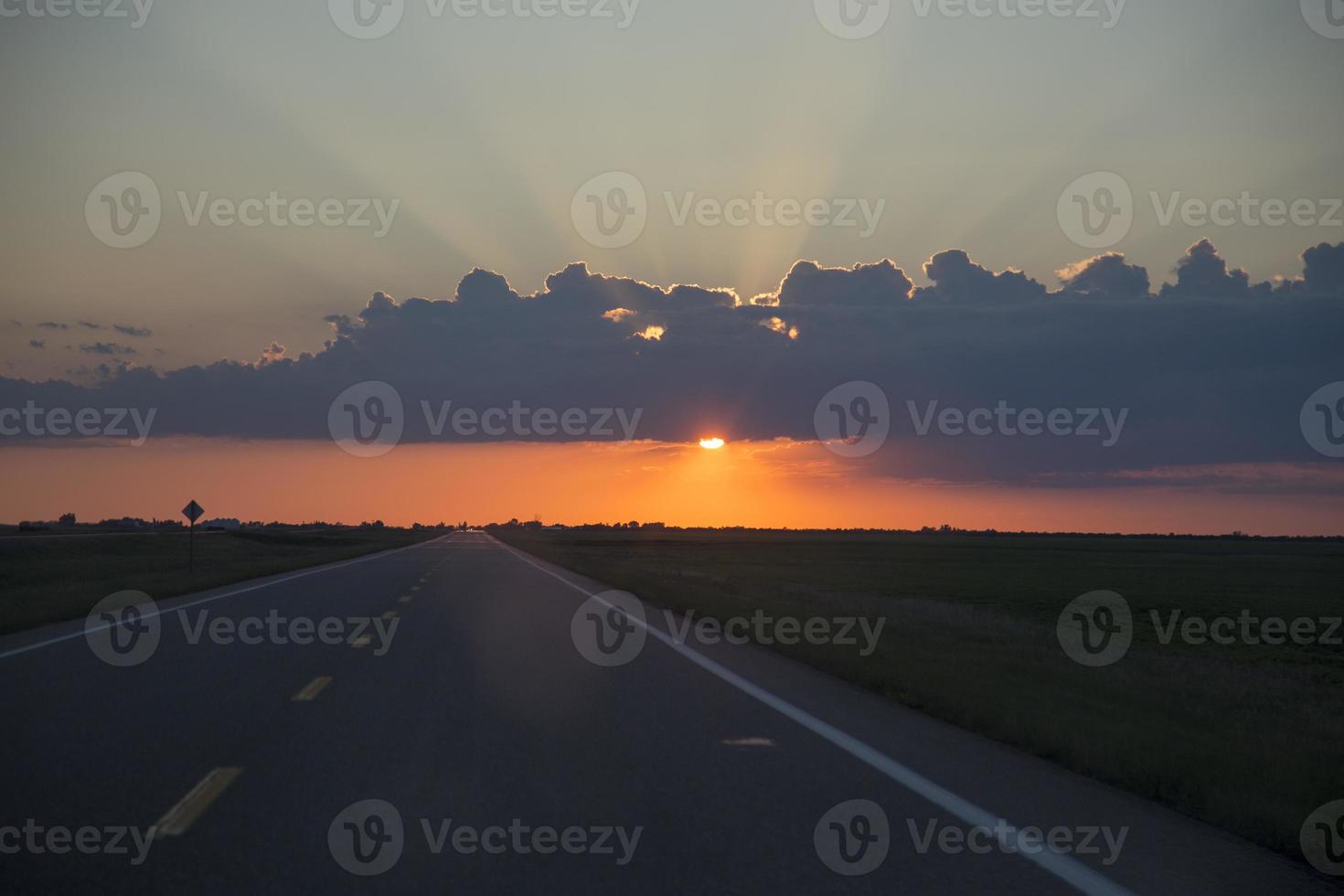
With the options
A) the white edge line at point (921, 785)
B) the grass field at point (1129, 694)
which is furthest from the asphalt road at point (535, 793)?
the grass field at point (1129, 694)

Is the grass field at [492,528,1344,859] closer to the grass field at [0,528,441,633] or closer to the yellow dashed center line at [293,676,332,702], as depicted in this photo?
the yellow dashed center line at [293,676,332,702]

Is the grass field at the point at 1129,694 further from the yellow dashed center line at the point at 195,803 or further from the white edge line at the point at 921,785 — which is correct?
the yellow dashed center line at the point at 195,803

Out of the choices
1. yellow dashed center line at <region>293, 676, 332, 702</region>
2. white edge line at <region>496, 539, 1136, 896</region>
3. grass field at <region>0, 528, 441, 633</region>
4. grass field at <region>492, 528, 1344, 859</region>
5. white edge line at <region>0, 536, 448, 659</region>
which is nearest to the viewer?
white edge line at <region>496, 539, 1136, 896</region>

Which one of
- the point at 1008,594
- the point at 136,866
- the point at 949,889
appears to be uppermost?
the point at 1008,594

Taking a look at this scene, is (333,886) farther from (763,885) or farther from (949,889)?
(949,889)

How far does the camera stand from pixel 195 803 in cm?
739

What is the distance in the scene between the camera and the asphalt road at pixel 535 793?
6051 mm

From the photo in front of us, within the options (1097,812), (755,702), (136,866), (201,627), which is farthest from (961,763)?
(201,627)

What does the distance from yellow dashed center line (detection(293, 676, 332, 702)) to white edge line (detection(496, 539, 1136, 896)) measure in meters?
4.50

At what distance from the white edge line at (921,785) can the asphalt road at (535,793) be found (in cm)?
3

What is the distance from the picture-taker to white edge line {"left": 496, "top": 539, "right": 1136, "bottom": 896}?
598cm

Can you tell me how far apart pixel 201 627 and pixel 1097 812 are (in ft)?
52.8

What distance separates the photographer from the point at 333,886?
5785 mm

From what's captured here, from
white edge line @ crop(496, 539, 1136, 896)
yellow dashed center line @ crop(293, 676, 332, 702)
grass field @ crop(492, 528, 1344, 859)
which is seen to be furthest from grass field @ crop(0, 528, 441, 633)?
white edge line @ crop(496, 539, 1136, 896)
